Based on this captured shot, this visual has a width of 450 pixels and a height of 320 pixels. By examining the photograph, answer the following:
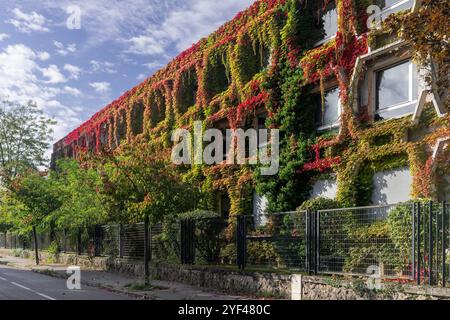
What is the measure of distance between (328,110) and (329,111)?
6 cm

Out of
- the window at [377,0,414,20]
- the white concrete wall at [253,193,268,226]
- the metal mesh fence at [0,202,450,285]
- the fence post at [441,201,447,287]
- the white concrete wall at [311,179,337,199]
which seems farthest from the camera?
the white concrete wall at [253,193,268,226]

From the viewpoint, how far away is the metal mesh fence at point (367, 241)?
1042 centimetres

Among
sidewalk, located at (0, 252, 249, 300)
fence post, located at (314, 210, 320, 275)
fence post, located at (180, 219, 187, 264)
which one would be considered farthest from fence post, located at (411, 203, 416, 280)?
fence post, located at (180, 219, 187, 264)

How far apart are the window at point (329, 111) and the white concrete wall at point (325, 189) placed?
1.92 m

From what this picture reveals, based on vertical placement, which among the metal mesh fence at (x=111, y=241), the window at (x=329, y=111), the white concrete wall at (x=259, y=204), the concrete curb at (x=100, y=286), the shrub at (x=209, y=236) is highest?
the window at (x=329, y=111)

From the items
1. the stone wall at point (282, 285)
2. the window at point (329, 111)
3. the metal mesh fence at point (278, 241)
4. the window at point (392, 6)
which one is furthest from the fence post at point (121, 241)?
the window at point (392, 6)

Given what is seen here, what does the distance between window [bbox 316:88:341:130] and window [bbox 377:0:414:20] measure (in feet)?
9.89

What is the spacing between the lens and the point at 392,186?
1521 cm

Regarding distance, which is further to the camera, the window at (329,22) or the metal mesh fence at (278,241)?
the window at (329,22)

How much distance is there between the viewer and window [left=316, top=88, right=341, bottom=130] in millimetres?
17797

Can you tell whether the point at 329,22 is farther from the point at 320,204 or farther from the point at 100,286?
the point at 100,286

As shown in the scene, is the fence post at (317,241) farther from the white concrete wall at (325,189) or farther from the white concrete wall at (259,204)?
the white concrete wall at (259,204)

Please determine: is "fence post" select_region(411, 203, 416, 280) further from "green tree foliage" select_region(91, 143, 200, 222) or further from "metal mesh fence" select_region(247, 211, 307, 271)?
"green tree foliage" select_region(91, 143, 200, 222)

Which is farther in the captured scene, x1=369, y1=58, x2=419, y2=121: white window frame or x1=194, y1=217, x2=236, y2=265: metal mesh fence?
x1=194, y1=217, x2=236, y2=265: metal mesh fence
